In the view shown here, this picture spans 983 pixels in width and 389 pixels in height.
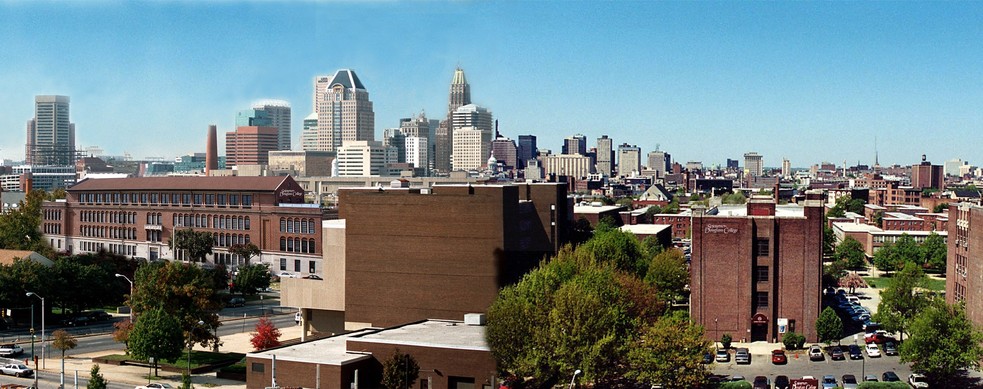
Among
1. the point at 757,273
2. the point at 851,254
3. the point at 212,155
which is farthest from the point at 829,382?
the point at 212,155

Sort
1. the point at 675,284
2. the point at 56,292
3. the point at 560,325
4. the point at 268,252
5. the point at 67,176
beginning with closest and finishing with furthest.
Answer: the point at 560,325 < the point at 56,292 < the point at 675,284 < the point at 268,252 < the point at 67,176

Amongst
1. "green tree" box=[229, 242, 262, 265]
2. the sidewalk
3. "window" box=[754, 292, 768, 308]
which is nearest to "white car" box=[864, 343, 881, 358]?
"window" box=[754, 292, 768, 308]

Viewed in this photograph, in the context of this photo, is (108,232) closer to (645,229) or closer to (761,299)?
(645,229)

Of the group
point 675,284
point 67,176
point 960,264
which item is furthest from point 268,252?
point 67,176

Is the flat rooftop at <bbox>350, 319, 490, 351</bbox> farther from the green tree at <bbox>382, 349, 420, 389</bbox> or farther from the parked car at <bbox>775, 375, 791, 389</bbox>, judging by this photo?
the parked car at <bbox>775, 375, 791, 389</bbox>

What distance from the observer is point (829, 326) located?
3503 cm

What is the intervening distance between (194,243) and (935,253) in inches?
1701

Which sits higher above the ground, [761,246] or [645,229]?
[761,246]

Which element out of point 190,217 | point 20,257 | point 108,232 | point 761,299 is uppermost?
point 190,217

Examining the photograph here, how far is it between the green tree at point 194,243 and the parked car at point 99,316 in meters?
14.7

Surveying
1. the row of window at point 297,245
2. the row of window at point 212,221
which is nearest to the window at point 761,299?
the row of window at point 297,245

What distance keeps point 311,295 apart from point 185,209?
31505 millimetres

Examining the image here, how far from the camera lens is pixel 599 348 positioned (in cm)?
2342

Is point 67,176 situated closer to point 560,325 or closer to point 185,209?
point 185,209
